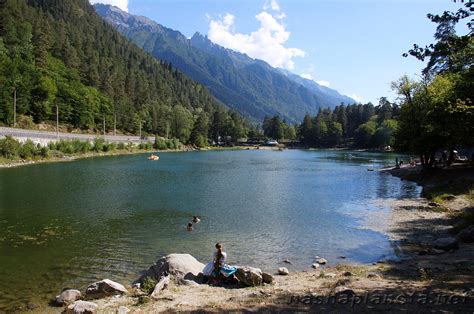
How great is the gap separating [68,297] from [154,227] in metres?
15.3

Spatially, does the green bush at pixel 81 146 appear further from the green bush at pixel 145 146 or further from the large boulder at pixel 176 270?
the large boulder at pixel 176 270

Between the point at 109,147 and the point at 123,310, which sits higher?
the point at 109,147

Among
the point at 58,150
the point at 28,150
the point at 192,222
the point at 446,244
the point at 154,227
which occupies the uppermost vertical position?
the point at 28,150

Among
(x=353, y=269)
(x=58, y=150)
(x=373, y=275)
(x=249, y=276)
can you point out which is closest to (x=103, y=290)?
(x=249, y=276)

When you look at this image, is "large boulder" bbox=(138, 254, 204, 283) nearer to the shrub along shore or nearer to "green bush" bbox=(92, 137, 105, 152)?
the shrub along shore

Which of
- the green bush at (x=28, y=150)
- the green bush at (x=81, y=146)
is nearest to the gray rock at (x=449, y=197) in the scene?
the green bush at (x=28, y=150)

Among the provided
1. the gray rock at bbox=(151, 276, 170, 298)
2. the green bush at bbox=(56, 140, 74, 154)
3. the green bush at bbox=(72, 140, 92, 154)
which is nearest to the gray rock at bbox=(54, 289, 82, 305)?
the gray rock at bbox=(151, 276, 170, 298)

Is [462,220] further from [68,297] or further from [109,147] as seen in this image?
[109,147]

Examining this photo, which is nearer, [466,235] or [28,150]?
[466,235]

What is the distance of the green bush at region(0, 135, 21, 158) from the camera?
8450 cm

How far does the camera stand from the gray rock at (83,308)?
1497 centimetres

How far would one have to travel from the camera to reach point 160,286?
17.3m

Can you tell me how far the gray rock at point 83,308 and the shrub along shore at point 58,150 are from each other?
240 ft

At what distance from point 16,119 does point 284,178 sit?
96.2m
